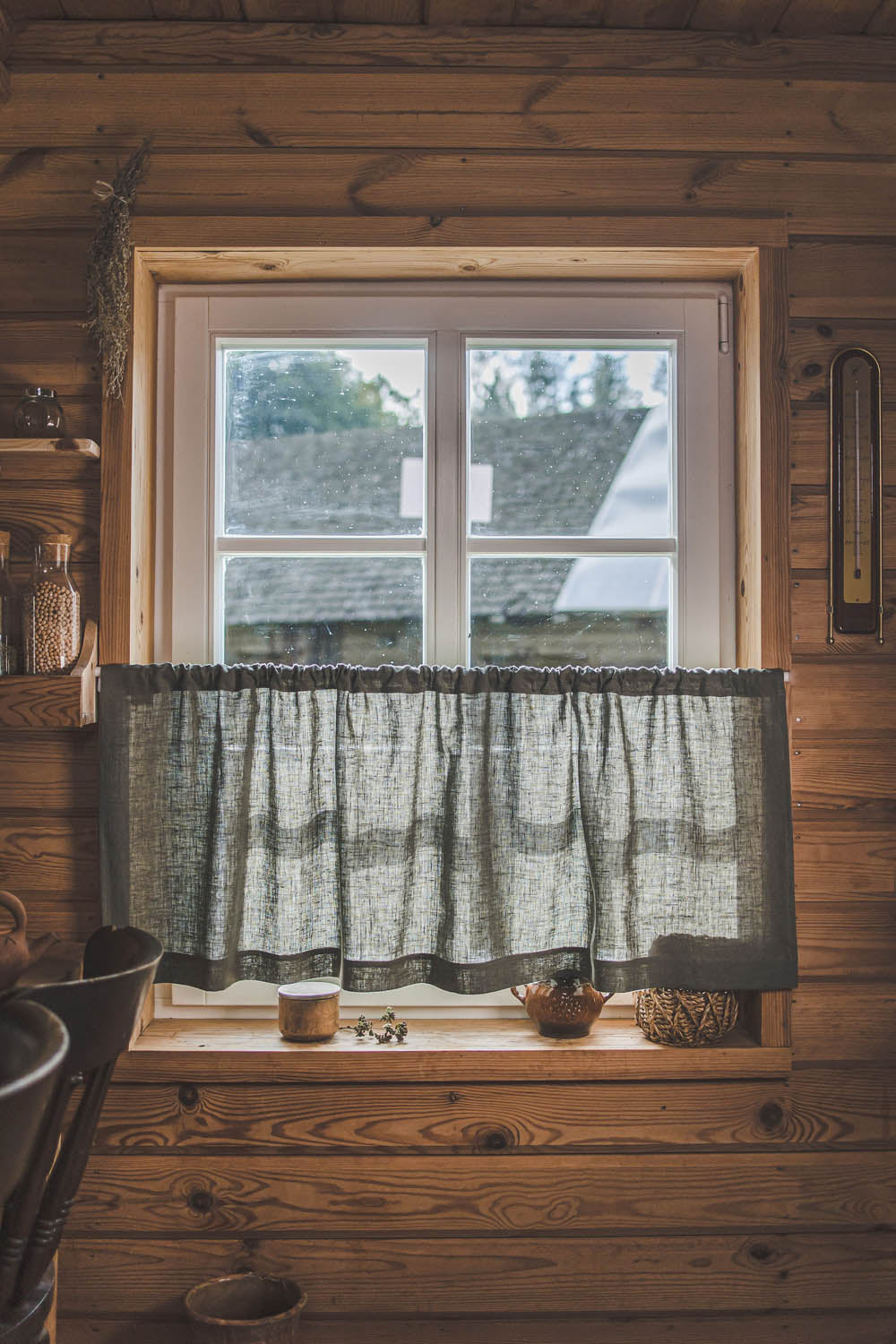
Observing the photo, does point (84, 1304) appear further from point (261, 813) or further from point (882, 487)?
point (882, 487)

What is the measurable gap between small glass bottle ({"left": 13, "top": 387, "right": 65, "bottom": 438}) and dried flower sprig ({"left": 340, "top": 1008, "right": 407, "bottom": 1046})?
4.16 feet

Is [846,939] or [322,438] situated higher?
[322,438]

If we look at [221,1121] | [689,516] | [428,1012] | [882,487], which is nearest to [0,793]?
[221,1121]

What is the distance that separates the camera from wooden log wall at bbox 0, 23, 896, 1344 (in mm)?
1840

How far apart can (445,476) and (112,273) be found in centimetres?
73

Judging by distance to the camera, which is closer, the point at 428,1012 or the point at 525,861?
the point at 525,861

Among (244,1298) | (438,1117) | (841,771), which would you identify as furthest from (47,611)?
(841,771)

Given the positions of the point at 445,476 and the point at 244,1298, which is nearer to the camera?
the point at 244,1298

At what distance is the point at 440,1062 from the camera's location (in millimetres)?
1830

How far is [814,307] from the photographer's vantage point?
1951mm

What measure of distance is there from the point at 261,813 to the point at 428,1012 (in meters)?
0.55

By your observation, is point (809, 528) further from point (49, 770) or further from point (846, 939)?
point (49, 770)

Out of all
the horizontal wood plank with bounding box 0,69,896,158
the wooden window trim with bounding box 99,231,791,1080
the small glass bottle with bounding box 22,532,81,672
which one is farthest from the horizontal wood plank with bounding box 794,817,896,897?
the small glass bottle with bounding box 22,532,81,672

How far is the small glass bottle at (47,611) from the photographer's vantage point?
5.94 ft
